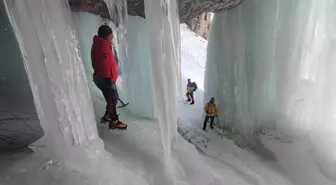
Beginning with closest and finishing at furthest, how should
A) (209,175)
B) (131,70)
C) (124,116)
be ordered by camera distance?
(209,175) → (124,116) → (131,70)

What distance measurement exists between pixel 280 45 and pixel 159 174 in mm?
3658

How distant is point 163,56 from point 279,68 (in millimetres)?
3198

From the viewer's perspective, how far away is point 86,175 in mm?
2645

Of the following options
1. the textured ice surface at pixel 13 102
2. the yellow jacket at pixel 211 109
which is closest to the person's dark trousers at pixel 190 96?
the yellow jacket at pixel 211 109

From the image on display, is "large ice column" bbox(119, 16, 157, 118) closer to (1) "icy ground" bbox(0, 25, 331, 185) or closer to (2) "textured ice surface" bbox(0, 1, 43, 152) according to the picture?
(1) "icy ground" bbox(0, 25, 331, 185)

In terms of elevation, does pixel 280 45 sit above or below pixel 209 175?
above

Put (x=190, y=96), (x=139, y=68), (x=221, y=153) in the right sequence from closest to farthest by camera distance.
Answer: (x=221, y=153) → (x=139, y=68) → (x=190, y=96)

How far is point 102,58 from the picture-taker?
3.25 m

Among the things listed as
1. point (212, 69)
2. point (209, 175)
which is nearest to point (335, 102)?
point (212, 69)

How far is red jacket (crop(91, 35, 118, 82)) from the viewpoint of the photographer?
3.26 meters

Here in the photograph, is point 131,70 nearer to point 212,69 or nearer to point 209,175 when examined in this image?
point 212,69

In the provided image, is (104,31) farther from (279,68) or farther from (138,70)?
(279,68)

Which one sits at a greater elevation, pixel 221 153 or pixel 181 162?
pixel 181 162

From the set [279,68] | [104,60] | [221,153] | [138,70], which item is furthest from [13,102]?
[279,68]
